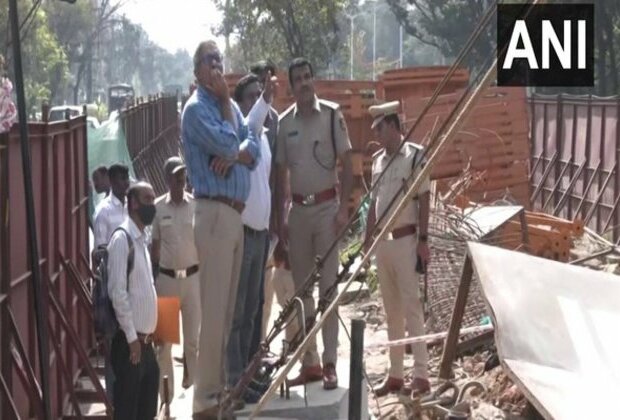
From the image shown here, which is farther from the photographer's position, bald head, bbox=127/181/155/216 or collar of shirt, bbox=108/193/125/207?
collar of shirt, bbox=108/193/125/207

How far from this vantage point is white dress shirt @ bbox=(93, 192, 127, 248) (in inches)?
378

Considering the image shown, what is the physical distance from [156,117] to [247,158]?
20.1 m

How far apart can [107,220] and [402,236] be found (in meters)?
2.41

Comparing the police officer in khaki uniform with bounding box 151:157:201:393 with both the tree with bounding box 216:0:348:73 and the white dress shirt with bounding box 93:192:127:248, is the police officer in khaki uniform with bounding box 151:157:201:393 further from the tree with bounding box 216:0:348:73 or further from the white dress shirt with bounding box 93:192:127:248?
the tree with bounding box 216:0:348:73

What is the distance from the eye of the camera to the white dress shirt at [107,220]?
9.59m

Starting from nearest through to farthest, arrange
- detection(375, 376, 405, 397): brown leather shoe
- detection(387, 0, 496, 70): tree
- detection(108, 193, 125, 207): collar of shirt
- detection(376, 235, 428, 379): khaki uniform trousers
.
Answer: detection(376, 235, 428, 379): khaki uniform trousers
detection(375, 376, 405, 397): brown leather shoe
detection(108, 193, 125, 207): collar of shirt
detection(387, 0, 496, 70): tree

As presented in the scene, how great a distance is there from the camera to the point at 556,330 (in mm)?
6121

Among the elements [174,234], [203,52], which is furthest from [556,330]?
[174,234]

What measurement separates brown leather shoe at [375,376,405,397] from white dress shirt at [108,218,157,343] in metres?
2.41

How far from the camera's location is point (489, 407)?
25.9ft

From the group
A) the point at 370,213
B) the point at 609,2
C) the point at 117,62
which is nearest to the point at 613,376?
the point at 370,213

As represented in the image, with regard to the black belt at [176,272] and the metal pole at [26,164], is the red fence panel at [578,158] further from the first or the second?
the metal pole at [26,164]

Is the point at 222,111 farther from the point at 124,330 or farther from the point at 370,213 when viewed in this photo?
the point at 370,213

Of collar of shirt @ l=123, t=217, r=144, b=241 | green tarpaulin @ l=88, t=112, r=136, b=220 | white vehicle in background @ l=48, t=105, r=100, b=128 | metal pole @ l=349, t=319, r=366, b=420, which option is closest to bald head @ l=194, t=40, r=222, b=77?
collar of shirt @ l=123, t=217, r=144, b=241
